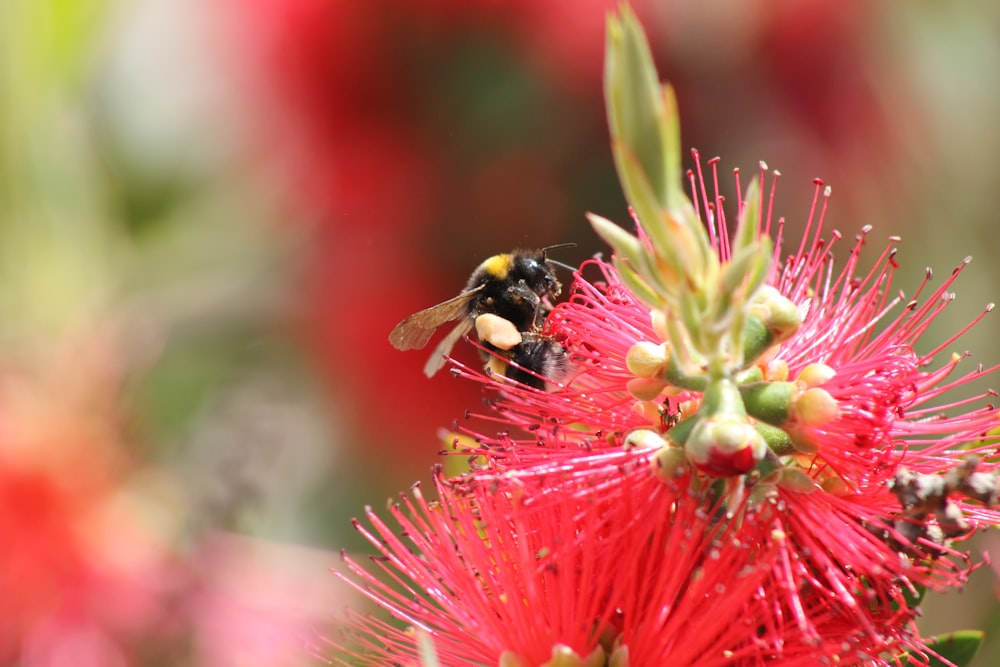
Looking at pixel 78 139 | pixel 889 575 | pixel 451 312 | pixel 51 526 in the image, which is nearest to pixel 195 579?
pixel 451 312

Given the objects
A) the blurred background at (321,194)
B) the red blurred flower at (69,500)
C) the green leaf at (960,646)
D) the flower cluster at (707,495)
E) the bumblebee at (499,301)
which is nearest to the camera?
the flower cluster at (707,495)

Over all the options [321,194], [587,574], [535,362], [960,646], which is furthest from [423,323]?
[321,194]

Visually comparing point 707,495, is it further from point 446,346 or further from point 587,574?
point 446,346

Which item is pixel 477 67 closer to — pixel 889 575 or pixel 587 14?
pixel 587 14

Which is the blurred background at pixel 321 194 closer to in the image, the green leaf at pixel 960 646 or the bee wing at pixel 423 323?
the bee wing at pixel 423 323

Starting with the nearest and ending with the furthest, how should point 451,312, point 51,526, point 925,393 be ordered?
point 925,393 < point 451,312 < point 51,526

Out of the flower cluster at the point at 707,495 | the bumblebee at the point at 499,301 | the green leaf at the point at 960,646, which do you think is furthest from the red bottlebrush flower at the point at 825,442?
the bumblebee at the point at 499,301

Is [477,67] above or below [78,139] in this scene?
below

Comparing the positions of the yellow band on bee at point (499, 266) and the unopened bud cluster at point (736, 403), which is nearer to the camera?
the unopened bud cluster at point (736, 403)
